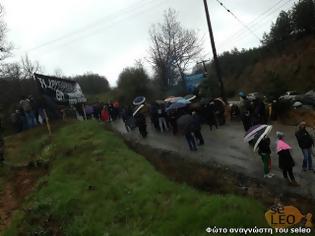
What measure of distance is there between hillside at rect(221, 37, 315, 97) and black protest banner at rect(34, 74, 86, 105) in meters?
12.5

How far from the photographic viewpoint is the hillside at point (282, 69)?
39.2 meters

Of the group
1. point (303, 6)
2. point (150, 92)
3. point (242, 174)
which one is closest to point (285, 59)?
point (303, 6)

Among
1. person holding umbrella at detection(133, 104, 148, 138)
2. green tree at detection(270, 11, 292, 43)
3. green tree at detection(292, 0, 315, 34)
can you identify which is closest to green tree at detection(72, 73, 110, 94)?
green tree at detection(270, 11, 292, 43)

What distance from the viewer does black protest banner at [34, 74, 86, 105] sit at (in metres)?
24.3

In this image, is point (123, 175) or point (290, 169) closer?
point (290, 169)

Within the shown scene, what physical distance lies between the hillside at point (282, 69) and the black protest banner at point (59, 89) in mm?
12468

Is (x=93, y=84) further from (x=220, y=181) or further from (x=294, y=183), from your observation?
(x=294, y=183)

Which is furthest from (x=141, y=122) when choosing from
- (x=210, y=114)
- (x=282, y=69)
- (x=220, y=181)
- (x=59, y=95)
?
(x=282, y=69)

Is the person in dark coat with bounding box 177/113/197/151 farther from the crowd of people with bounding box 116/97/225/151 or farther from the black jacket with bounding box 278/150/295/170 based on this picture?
the black jacket with bounding box 278/150/295/170

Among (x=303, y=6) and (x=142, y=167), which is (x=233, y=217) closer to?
(x=142, y=167)

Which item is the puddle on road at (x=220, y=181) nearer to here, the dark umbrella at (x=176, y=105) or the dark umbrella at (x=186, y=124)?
the dark umbrella at (x=186, y=124)

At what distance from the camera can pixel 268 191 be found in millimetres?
14961

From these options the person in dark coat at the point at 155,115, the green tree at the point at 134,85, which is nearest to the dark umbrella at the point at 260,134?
the person in dark coat at the point at 155,115

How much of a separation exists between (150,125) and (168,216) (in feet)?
63.9
